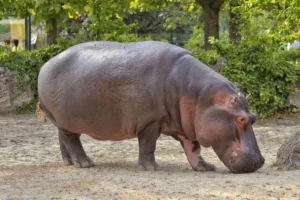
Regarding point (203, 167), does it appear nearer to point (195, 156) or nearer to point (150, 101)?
point (195, 156)

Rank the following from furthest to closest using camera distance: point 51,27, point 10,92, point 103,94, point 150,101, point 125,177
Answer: point 51,27 < point 10,92 < point 103,94 < point 150,101 < point 125,177

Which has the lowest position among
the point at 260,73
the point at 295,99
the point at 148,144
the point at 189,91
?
the point at 295,99

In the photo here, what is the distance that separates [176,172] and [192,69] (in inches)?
45.5

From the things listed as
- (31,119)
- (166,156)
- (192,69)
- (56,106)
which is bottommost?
(31,119)

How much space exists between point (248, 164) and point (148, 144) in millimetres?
1291

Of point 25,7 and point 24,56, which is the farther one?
point 25,7

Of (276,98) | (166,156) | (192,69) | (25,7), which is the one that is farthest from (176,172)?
(25,7)

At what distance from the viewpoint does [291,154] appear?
8570 mm

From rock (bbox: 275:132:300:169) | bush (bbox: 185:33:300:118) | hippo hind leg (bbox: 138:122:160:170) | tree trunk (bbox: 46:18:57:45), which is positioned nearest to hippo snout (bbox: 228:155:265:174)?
rock (bbox: 275:132:300:169)

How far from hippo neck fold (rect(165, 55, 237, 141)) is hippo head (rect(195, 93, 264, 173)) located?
0.37ft

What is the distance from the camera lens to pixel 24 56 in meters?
17.8

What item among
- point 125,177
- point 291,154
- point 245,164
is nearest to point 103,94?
point 125,177

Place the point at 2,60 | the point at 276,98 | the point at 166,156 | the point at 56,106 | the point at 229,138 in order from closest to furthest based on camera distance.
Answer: the point at 229,138
the point at 56,106
the point at 166,156
the point at 276,98
the point at 2,60

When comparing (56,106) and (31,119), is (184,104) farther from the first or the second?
(31,119)
